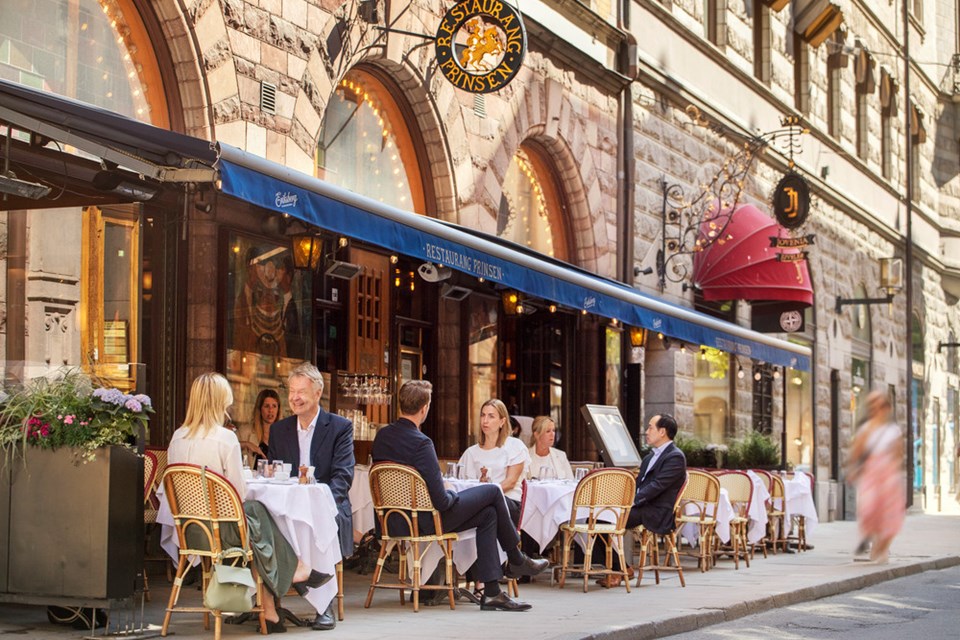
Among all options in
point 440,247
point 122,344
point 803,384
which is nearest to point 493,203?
point 440,247

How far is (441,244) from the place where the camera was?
11.7 meters

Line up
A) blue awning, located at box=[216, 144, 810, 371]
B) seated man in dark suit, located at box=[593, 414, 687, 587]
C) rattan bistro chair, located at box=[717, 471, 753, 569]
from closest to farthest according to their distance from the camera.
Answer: blue awning, located at box=[216, 144, 810, 371]
seated man in dark suit, located at box=[593, 414, 687, 587]
rattan bistro chair, located at box=[717, 471, 753, 569]

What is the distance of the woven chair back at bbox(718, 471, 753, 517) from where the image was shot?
15625 mm

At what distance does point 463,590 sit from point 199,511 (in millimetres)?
Result: 2613

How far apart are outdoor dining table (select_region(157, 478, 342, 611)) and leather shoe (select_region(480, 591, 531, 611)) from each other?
149 centimetres

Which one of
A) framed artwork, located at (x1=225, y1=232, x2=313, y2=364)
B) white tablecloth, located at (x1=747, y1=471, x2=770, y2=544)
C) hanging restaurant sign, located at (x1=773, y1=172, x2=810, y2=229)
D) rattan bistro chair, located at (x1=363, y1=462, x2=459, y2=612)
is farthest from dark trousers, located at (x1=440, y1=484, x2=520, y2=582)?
hanging restaurant sign, located at (x1=773, y1=172, x2=810, y2=229)

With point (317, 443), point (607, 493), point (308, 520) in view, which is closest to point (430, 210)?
point (607, 493)

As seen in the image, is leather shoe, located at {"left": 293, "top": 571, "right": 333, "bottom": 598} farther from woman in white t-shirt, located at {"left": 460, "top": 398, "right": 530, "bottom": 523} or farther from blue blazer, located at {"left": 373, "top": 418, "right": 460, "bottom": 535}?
woman in white t-shirt, located at {"left": 460, "top": 398, "right": 530, "bottom": 523}

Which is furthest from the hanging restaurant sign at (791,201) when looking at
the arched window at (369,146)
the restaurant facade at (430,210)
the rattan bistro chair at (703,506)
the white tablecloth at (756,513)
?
the rattan bistro chair at (703,506)

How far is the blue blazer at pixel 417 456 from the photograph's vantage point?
10125mm

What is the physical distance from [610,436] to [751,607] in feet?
13.6

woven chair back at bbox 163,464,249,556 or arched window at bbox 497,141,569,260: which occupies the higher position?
arched window at bbox 497,141,569,260

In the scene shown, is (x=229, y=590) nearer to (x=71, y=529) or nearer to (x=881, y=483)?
(x=71, y=529)

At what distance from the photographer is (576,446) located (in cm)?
1962
